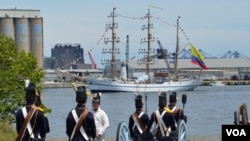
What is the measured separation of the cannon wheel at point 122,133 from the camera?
18.7 meters

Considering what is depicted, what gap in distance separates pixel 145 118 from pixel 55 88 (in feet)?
554

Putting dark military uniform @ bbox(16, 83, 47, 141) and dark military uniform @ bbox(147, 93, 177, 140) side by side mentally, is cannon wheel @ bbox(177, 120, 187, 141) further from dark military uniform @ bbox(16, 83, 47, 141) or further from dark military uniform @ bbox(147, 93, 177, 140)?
dark military uniform @ bbox(16, 83, 47, 141)

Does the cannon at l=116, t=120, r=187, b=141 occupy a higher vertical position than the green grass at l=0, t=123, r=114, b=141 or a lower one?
higher

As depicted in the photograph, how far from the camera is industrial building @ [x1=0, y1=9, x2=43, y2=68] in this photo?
153750 mm

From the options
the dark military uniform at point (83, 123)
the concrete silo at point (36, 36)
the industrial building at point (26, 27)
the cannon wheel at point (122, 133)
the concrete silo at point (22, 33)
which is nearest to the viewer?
the dark military uniform at point (83, 123)

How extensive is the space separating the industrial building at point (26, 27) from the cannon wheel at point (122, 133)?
439ft

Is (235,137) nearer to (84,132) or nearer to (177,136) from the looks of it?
(84,132)

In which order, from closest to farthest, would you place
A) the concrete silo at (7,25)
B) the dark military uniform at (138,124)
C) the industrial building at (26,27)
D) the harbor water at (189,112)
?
1. the dark military uniform at (138,124)
2. the harbor water at (189,112)
3. the concrete silo at (7,25)
4. the industrial building at (26,27)

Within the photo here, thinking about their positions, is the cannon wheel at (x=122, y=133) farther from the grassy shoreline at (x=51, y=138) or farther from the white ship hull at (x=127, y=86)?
the white ship hull at (x=127, y=86)

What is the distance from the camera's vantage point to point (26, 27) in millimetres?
157750

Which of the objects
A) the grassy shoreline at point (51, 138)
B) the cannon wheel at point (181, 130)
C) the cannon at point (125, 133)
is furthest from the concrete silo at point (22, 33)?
the cannon at point (125, 133)

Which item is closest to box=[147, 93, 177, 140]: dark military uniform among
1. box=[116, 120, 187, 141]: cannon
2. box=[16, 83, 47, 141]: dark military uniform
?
box=[116, 120, 187, 141]: cannon

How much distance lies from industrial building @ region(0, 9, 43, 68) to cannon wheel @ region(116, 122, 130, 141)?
439 ft

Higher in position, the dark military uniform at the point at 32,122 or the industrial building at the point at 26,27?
the industrial building at the point at 26,27
